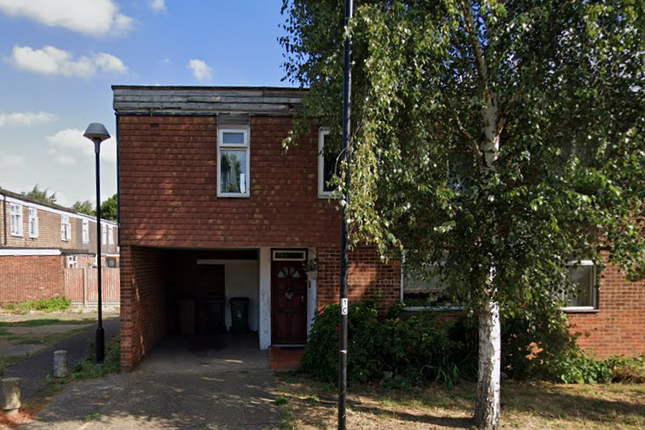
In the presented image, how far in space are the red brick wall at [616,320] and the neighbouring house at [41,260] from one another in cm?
1791

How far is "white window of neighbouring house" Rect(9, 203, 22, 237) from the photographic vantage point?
22.8 m

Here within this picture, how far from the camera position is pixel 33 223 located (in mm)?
25141

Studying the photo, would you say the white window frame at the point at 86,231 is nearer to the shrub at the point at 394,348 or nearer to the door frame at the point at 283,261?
the door frame at the point at 283,261

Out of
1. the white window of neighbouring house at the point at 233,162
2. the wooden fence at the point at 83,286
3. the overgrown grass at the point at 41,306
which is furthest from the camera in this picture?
the wooden fence at the point at 83,286

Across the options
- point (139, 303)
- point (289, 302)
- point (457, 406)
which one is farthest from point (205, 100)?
point (457, 406)

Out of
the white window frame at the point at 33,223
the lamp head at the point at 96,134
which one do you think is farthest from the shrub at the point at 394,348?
the white window frame at the point at 33,223

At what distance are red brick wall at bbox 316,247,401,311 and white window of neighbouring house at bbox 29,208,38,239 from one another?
24038 mm

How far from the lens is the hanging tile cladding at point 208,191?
305 inches

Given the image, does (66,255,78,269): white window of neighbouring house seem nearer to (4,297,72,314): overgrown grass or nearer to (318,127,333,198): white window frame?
(4,297,72,314): overgrown grass

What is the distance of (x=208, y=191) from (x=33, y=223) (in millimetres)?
23074

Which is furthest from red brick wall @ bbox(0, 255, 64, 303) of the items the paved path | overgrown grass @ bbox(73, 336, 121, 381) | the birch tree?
the birch tree

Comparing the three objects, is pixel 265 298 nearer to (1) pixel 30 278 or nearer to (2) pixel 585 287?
(2) pixel 585 287

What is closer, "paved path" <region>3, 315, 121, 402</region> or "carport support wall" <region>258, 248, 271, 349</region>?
"paved path" <region>3, 315, 121, 402</region>

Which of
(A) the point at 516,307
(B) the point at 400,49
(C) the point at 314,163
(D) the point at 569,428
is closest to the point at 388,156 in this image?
(B) the point at 400,49
